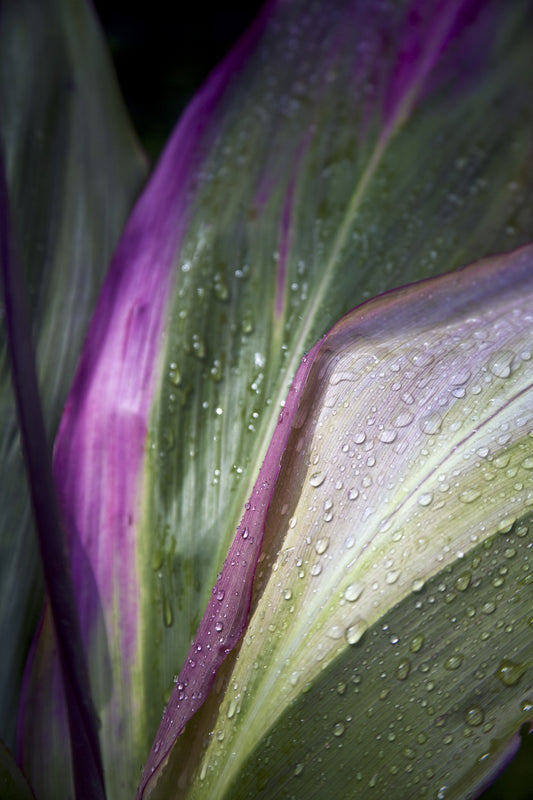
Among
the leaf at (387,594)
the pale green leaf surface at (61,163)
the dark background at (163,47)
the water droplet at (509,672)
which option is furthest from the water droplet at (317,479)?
the dark background at (163,47)

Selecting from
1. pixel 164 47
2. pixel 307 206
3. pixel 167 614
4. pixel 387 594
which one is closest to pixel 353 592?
pixel 387 594

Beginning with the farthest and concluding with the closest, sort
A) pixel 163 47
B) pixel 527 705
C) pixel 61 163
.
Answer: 1. pixel 163 47
2. pixel 61 163
3. pixel 527 705

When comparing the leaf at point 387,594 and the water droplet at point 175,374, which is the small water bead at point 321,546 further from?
the water droplet at point 175,374

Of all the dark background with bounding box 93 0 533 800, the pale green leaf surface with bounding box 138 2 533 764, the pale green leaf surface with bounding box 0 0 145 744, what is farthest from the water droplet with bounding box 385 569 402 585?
the dark background with bounding box 93 0 533 800

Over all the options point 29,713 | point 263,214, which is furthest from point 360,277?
point 29,713

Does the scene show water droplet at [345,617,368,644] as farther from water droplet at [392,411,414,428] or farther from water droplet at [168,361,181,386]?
water droplet at [168,361,181,386]

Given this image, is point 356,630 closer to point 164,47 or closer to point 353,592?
point 353,592
